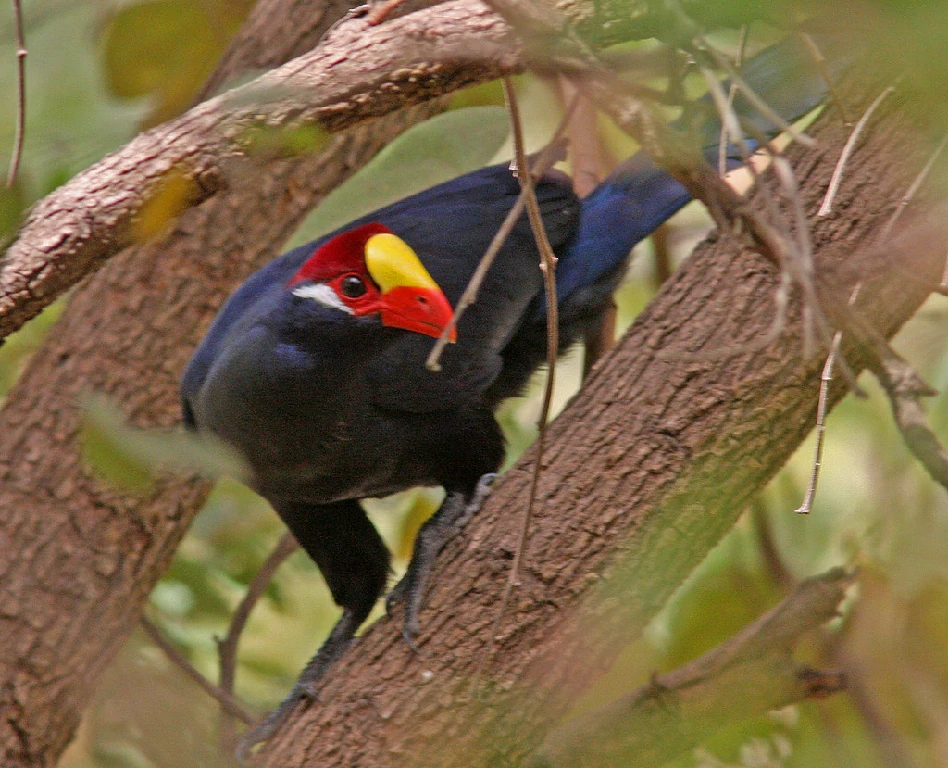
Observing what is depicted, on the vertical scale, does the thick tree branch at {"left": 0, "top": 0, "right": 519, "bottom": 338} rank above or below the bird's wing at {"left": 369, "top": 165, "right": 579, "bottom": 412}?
above

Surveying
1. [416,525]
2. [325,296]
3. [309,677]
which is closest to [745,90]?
[325,296]

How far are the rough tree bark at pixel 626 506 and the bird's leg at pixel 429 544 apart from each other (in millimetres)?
45

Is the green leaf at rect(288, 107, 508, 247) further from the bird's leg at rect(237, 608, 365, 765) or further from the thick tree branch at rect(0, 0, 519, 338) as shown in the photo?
the bird's leg at rect(237, 608, 365, 765)

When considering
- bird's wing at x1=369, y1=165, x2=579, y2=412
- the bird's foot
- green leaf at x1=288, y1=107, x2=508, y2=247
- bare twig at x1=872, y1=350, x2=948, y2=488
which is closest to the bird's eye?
bird's wing at x1=369, y1=165, x2=579, y2=412

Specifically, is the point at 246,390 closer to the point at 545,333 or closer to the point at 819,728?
the point at 545,333

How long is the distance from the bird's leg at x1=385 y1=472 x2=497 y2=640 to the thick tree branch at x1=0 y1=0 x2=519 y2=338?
36.0 inches

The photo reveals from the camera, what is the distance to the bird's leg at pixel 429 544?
2174 millimetres

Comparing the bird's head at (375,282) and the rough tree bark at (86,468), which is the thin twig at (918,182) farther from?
the rough tree bark at (86,468)

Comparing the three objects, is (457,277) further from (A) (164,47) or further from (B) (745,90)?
(B) (745,90)

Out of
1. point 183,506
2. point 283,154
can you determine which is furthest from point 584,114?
point 183,506

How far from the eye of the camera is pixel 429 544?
234 cm

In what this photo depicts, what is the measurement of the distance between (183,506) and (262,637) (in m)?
1.22

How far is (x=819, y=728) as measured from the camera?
224 cm

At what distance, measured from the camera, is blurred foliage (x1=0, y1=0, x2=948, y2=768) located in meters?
1.60
